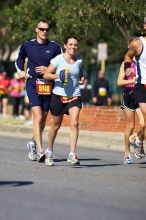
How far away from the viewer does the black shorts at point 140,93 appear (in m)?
12.2

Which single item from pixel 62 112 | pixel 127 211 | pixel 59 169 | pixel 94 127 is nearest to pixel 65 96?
pixel 62 112

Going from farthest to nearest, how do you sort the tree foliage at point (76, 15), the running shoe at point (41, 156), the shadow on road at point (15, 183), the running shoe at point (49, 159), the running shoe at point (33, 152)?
the tree foliage at point (76, 15) → the running shoe at point (33, 152) → the running shoe at point (41, 156) → the running shoe at point (49, 159) → the shadow on road at point (15, 183)

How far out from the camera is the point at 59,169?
40.4 feet

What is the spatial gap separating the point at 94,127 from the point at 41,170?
899 centimetres

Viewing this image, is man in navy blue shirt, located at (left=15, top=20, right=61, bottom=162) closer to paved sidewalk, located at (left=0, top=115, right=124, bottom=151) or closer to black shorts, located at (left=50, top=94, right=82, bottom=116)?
black shorts, located at (left=50, top=94, right=82, bottom=116)

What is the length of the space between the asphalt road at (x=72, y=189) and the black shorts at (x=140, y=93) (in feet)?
3.22

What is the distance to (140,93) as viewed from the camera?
12.2 m

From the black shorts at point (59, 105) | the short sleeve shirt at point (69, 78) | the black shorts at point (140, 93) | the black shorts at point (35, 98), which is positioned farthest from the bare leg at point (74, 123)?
the black shorts at point (140, 93)

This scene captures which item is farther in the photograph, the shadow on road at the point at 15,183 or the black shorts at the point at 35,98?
the black shorts at the point at 35,98

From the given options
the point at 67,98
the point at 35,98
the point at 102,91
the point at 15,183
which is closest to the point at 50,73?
the point at 67,98

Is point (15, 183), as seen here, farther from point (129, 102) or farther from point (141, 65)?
point (129, 102)

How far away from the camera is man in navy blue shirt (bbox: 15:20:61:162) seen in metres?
13.3

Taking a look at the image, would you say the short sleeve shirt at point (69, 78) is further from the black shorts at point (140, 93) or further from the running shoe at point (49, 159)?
the black shorts at point (140, 93)

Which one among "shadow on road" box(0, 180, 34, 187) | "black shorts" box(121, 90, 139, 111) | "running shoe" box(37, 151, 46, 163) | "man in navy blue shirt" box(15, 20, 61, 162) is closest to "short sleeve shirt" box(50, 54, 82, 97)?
"man in navy blue shirt" box(15, 20, 61, 162)
